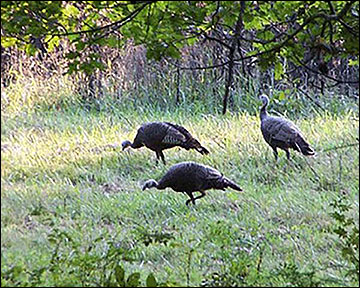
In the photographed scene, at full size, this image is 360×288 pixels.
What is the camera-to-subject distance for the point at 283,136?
3.22 meters

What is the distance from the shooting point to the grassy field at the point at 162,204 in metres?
1.85

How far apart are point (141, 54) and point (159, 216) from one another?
1.56 m

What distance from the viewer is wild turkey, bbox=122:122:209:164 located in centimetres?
317

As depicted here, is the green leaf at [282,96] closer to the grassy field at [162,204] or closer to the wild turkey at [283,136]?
the grassy field at [162,204]

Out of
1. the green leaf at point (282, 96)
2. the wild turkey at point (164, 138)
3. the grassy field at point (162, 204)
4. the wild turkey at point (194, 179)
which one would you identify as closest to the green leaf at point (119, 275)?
the grassy field at point (162, 204)

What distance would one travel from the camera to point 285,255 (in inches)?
91.7

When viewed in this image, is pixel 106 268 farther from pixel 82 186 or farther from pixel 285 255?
pixel 82 186

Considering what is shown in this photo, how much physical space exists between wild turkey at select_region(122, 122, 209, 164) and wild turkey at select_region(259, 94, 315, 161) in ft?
0.96

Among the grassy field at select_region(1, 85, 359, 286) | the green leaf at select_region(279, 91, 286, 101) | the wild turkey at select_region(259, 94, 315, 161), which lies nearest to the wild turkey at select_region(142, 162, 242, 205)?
the grassy field at select_region(1, 85, 359, 286)

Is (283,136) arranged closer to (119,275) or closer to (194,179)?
(194,179)

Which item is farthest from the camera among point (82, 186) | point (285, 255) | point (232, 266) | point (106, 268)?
point (82, 186)

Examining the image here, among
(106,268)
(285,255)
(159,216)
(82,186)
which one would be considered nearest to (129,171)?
(82,186)

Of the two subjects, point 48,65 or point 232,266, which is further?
point 48,65

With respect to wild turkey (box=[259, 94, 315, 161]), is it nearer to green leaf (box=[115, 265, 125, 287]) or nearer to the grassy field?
the grassy field
